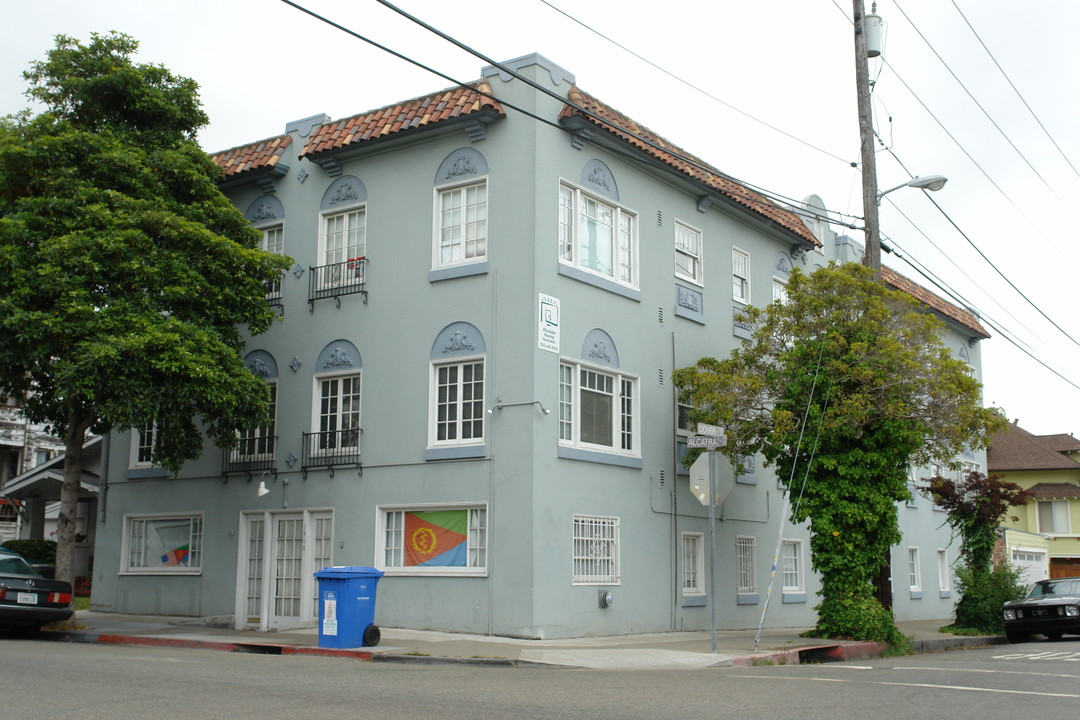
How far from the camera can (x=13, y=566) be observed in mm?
16344

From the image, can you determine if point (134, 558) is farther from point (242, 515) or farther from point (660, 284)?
point (660, 284)

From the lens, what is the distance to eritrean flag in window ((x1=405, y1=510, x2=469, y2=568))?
17.4 m

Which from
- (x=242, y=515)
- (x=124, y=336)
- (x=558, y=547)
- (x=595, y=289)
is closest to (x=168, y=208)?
(x=124, y=336)

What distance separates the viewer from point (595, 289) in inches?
733

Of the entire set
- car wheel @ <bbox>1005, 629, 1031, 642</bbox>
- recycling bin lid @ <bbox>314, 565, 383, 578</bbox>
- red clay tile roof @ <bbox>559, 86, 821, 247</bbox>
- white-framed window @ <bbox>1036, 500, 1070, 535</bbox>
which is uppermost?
red clay tile roof @ <bbox>559, 86, 821, 247</bbox>

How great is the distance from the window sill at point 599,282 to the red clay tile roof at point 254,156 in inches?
258

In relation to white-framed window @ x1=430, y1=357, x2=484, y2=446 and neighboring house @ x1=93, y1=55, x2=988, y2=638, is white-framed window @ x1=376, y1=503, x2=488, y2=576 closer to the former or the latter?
neighboring house @ x1=93, y1=55, x2=988, y2=638

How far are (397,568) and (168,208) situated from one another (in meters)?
7.08

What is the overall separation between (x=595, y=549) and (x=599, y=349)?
3429 millimetres

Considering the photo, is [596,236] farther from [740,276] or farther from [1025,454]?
[1025,454]

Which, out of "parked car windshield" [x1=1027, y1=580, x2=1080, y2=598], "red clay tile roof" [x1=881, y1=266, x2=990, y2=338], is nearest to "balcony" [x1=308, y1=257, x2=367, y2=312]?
"parked car windshield" [x1=1027, y1=580, x2=1080, y2=598]

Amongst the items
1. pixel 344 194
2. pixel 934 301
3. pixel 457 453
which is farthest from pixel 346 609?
pixel 934 301

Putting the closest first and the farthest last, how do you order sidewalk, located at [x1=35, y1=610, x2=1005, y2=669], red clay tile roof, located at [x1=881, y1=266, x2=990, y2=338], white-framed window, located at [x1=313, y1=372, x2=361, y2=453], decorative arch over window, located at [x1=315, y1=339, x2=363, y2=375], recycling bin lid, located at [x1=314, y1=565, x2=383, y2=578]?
sidewalk, located at [x1=35, y1=610, x2=1005, y2=669], recycling bin lid, located at [x1=314, y1=565, x2=383, y2=578], white-framed window, located at [x1=313, y1=372, x2=361, y2=453], decorative arch over window, located at [x1=315, y1=339, x2=363, y2=375], red clay tile roof, located at [x1=881, y1=266, x2=990, y2=338]

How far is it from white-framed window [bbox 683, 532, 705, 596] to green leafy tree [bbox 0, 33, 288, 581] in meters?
8.39
